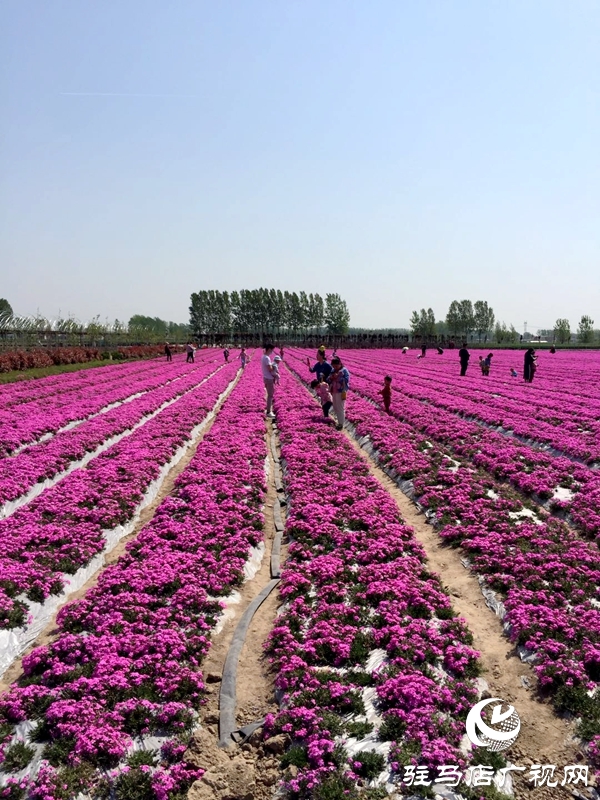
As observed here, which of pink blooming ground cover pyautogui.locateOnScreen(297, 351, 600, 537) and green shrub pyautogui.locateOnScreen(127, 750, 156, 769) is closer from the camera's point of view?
green shrub pyautogui.locateOnScreen(127, 750, 156, 769)

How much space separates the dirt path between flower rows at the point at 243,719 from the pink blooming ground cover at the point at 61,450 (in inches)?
315

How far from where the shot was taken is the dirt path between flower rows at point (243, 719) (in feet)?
16.4

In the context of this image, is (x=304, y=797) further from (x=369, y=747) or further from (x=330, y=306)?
(x=330, y=306)

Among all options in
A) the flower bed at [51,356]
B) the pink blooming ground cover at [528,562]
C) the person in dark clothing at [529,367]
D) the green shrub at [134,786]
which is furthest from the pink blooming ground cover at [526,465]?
the flower bed at [51,356]

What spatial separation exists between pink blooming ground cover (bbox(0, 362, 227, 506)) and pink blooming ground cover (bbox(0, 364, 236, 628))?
2.75 feet

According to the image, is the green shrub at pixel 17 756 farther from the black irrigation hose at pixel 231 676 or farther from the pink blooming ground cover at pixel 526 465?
the pink blooming ground cover at pixel 526 465

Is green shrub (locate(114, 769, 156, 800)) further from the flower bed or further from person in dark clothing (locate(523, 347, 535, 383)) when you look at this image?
the flower bed

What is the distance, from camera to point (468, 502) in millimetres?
11891

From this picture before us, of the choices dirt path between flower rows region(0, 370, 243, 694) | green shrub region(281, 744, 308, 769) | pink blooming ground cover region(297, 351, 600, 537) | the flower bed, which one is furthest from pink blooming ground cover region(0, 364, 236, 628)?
the flower bed

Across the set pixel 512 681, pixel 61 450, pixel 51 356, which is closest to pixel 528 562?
pixel 512 681

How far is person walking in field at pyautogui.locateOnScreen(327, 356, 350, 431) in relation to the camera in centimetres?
1917

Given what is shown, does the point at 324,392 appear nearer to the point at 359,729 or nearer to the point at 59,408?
the point at 59,408

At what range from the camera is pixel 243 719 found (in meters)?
5.93

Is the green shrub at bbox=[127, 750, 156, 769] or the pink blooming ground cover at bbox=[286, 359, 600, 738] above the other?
the pink blooming ground cover at bbox=[286, 359, 600, 738]
